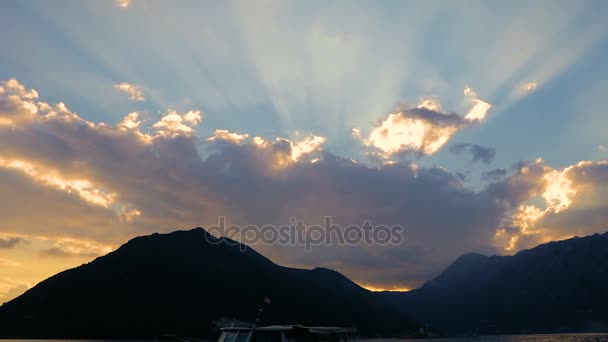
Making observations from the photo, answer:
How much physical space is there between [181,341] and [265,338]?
8.19m

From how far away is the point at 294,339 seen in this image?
29906 mm

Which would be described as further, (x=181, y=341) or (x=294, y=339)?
(x=181, y=341)

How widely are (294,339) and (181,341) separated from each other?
393 inches

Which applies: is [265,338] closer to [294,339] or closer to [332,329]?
[294,339]

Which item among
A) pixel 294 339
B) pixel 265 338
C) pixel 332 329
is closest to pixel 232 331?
pixel 265 338

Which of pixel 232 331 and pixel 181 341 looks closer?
pixel 232 331

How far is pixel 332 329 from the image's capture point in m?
32.7

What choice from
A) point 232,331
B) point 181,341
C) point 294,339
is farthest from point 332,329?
point 181,341

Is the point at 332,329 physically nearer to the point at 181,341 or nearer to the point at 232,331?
the point at 232,331

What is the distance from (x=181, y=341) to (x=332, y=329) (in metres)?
11.6

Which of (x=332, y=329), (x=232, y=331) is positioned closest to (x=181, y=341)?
(x=232, y=331)

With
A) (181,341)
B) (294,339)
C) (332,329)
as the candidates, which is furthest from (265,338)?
(181,341)

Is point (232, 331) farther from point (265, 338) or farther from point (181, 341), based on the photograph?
point (181, 341)

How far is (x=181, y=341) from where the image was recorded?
113 ft
